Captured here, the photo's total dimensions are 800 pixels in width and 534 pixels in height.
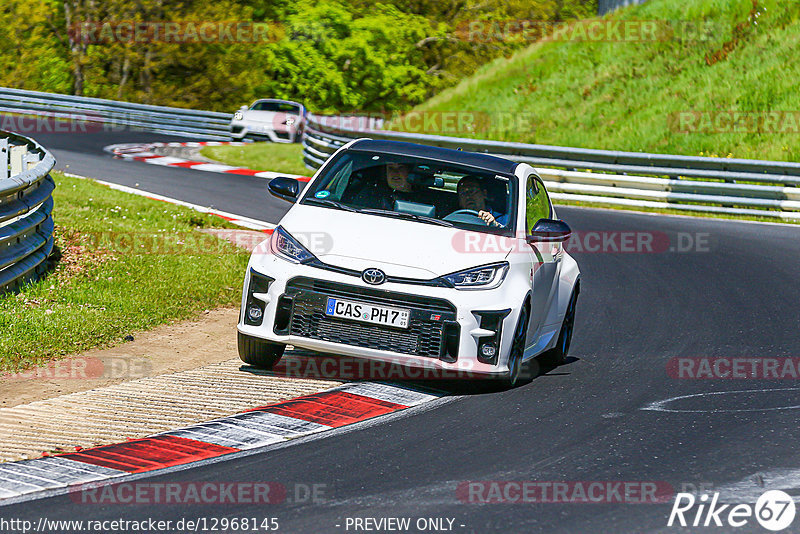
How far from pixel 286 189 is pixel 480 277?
1.80 meters

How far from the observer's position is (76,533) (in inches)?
188

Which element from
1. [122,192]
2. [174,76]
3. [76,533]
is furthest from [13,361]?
[174,76]

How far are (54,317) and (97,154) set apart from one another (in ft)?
52.3

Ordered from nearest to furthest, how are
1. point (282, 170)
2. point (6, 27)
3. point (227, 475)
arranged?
point (227, 475)
point (282, 170)
point (6, 27)

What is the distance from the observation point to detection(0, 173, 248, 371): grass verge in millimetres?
8914

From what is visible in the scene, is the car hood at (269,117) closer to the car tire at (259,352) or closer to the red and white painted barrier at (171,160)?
the red and white painted barrier at (171,160)

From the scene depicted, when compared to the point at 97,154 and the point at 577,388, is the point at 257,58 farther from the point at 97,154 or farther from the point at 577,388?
the point at 577,388

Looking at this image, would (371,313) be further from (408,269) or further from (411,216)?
(411,216)

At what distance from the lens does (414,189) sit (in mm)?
8484

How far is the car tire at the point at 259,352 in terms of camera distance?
7.90m
